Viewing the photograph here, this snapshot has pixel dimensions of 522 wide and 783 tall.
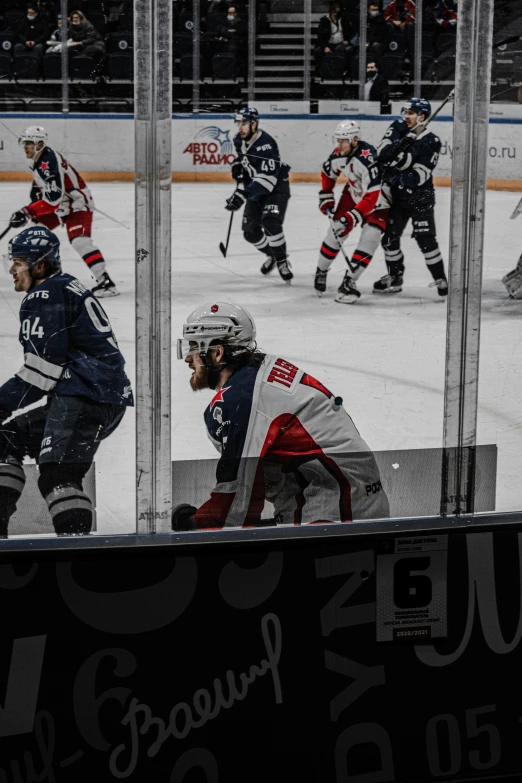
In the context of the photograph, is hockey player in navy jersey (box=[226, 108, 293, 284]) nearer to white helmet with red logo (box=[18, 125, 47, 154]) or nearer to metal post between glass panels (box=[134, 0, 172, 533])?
metal post between glass panels (box=[134, 0, 172, 533])

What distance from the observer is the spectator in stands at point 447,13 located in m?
1.87

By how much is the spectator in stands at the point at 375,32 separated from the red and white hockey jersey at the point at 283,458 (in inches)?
22.0

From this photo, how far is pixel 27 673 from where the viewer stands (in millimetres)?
1891

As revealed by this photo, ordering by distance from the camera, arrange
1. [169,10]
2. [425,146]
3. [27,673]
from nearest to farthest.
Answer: [169,10] < [27,673] < [425,146]

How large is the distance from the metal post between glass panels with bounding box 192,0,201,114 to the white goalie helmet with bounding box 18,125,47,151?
232 mm

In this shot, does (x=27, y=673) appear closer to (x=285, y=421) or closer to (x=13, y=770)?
(x=13, y=770)

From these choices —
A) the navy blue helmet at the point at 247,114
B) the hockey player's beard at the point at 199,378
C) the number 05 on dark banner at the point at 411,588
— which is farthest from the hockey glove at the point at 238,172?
the number 05 on dark banner at the point at 411,588

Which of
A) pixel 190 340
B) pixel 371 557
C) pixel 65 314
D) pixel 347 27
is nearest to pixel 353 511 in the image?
pixel 371 557

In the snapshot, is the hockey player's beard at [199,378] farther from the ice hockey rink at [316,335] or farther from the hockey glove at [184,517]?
the hockey glove at [184,517]

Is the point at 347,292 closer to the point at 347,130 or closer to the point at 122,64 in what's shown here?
the point at 347,130

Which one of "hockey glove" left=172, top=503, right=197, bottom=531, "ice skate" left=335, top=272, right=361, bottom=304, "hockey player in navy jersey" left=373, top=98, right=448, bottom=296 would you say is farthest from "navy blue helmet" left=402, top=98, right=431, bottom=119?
"hockey glove" left=172, top=503, right=197, bottom=531

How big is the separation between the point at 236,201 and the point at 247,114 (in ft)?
1.23

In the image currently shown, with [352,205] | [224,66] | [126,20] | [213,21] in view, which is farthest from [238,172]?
[352,205]

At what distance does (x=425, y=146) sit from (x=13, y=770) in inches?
47.3
